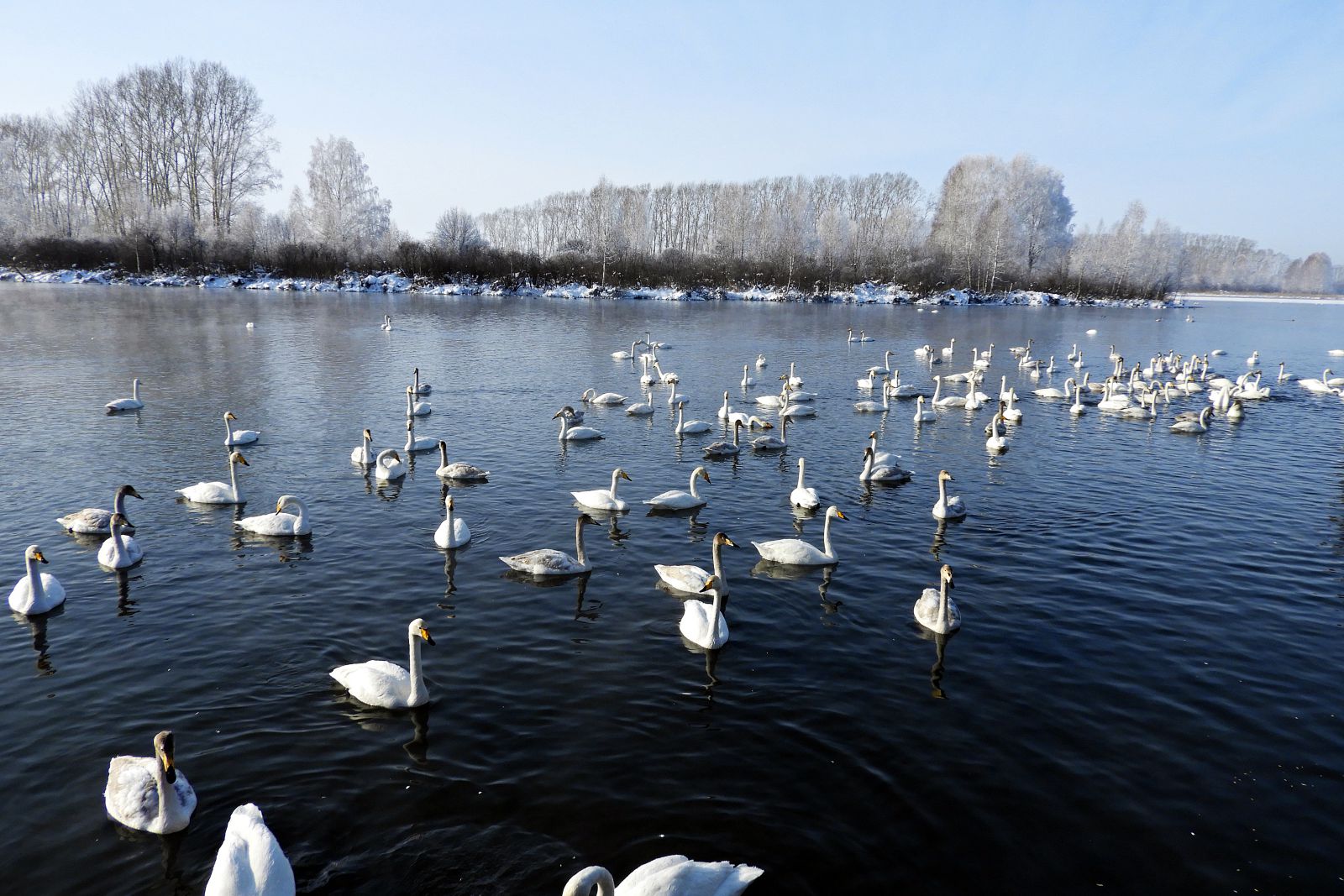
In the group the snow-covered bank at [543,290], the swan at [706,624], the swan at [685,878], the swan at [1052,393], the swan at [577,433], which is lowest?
the swan at [685,878]

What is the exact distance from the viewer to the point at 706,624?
11250mm

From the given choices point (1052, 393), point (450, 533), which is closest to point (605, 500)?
point (450, 533)

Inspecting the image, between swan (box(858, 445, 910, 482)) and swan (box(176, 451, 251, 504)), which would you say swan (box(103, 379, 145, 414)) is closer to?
swan (box(176, 451, 251, 504))

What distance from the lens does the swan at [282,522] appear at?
14992 millimetres

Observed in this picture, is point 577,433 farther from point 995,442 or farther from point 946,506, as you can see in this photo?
point 995,442

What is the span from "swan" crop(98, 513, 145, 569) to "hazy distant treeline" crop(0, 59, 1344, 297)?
90.6 meters

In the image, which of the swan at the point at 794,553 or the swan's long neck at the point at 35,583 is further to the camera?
the swan at the point at 794,553

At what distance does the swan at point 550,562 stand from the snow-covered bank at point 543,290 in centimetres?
8558

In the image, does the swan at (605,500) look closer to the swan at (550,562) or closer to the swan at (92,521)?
the swan at (550,562)

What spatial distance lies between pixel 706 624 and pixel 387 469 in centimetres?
1054

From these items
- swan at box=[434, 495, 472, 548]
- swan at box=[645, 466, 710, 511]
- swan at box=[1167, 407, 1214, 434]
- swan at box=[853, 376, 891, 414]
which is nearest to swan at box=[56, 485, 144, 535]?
swan at box=[434, 495, 472, 548]

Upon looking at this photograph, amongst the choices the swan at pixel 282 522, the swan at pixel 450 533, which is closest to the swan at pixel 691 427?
the swan at pixel 450 533

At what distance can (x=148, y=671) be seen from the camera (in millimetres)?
10383

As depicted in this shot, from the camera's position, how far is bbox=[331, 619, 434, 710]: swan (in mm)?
9547
